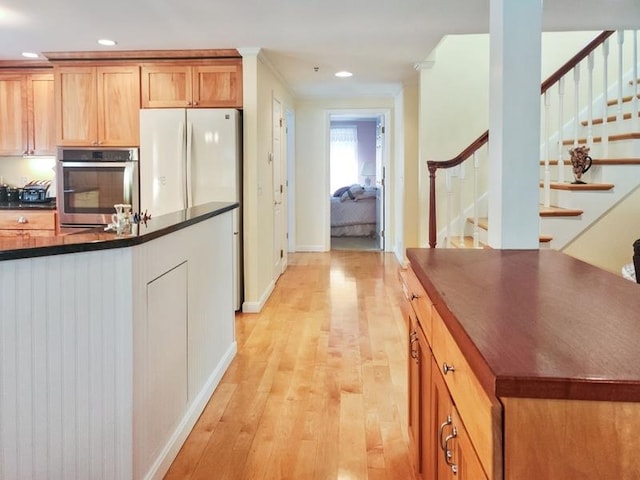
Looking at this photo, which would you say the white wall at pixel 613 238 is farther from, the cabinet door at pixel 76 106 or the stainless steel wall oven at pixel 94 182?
the cabinet door at pixel 76 106

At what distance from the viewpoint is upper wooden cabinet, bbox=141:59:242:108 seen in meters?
4.41

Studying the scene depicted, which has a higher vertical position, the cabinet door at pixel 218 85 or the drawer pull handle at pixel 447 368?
the cabinet door at pixel 218 85

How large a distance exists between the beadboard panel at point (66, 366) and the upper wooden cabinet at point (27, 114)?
3889 millimetres

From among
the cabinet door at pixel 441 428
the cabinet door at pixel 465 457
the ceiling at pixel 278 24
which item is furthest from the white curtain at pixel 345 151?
the cabinet door at pixel 465 457

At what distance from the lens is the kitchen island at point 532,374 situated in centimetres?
78

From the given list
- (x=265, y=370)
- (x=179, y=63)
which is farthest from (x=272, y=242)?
(x=265, y=370)

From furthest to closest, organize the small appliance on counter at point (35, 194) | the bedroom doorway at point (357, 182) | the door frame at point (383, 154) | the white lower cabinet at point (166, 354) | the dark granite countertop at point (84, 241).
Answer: the bedroom doorway at point (357, 182)
the door frame at point (383, 154)
the small appliance on counter at point (35, 194)
the white lower cabinet at point (166, 354)
the dark granite countertop at point (84, 241)

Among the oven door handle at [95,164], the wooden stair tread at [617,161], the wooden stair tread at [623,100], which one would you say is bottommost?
the wooden stair tread at [617,161]

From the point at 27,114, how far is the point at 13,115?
0.14 m

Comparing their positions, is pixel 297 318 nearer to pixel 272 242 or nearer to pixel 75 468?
pixel 272 242

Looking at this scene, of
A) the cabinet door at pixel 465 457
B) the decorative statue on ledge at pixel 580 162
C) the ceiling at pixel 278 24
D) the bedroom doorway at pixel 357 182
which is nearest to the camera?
the cabinet door at pixel 465 457

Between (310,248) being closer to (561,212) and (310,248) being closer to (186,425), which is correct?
(561,212)

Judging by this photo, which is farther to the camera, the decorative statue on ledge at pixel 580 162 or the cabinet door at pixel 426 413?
the decorative statue on ledge at pixel 580 162

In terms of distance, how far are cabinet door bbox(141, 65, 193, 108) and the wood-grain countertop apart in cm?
329
